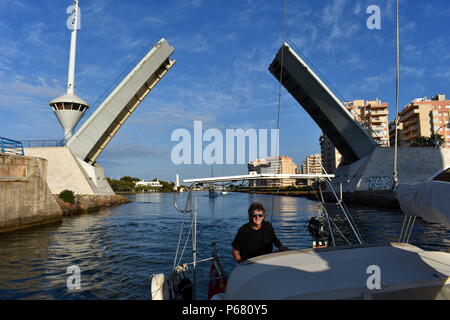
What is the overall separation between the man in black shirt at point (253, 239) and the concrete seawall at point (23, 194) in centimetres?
1569

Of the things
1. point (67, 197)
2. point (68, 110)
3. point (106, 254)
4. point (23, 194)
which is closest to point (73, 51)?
point (68, 110)

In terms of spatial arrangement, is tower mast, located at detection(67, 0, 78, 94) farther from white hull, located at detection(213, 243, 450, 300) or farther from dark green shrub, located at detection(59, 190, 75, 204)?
white hull, located at detection(213, 243, 450, 300)

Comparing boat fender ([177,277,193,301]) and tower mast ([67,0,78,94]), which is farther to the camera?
tower mast ([67,0,78,94])

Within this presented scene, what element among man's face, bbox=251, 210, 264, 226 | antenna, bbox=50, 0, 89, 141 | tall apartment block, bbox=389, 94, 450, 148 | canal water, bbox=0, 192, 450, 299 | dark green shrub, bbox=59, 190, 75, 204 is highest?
tall apartment block, bbox=389, 94, 450, 148

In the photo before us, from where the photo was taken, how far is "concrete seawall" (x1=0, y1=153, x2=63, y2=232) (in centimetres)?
1453

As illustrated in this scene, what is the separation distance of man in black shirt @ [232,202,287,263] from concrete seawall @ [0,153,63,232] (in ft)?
51.5

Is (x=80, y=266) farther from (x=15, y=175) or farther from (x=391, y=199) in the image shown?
(x=391, y=199)

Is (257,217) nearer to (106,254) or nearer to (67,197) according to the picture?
(106,254)

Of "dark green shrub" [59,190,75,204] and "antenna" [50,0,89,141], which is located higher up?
"antenna" [50,0,89,141]

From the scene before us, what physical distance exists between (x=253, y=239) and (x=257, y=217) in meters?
0.37

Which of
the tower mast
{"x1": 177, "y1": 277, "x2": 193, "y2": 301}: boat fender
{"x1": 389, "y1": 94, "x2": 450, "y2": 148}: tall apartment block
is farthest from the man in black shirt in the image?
{"x1": 389, "y1": 94, "x2": 450, "y2": 148}: tall apartment block

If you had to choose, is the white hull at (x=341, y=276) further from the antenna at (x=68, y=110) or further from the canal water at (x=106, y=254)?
the antenna at (x=68, y=110)

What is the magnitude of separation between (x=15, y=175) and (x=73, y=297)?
1329 centimetres

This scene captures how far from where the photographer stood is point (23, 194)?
52.5 ft
